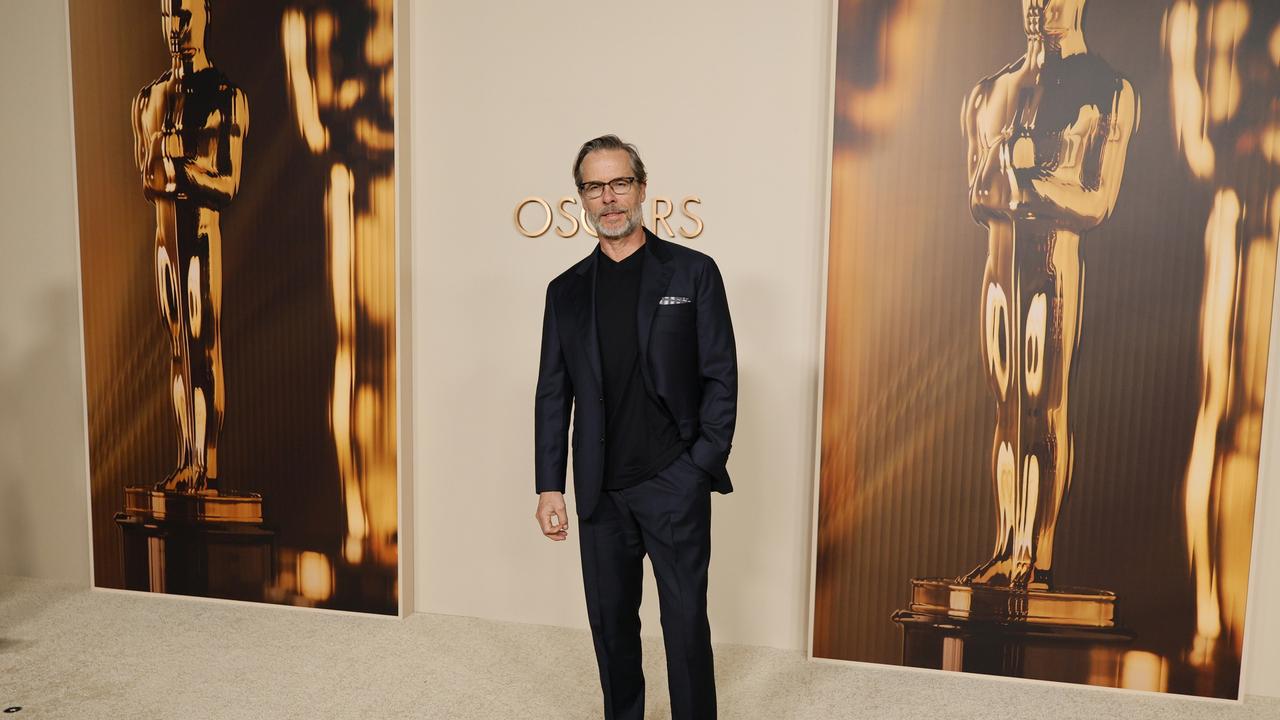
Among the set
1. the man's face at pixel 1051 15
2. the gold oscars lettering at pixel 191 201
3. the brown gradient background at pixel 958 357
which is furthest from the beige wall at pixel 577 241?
the gold oscars lettering at pixel 191 201

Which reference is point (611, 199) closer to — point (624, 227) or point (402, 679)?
point (624, 227)

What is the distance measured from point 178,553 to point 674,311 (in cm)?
264

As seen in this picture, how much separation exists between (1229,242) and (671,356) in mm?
1909

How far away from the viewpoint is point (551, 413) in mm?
2252

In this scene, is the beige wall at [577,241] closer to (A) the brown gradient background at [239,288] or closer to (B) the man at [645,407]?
(A) the brown gradient background at [239,288]

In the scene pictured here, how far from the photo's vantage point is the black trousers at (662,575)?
210 centimetres

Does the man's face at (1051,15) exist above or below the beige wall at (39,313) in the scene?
above

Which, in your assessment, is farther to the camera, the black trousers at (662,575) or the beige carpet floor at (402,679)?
the beige carpet floor at (402,679)

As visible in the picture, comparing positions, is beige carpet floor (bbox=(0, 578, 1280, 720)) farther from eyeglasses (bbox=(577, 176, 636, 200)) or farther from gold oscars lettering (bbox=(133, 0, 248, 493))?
eyeglasses (bbox=(577, 176, 636, 200))

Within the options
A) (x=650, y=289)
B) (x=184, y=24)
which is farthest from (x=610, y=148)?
(x=184, y=24)

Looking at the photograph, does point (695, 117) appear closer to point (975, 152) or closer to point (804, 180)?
point (804, 180)

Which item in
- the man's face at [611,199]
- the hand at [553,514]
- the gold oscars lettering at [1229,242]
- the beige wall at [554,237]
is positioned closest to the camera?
the man's face at [611,199]

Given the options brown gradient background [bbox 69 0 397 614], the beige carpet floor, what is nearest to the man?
the beige carpet floor

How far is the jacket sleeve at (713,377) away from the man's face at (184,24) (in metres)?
2.49
